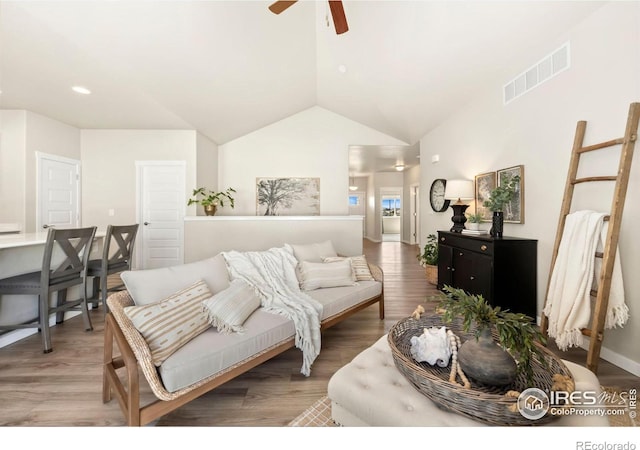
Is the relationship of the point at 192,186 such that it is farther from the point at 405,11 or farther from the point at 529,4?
the point at 529,4

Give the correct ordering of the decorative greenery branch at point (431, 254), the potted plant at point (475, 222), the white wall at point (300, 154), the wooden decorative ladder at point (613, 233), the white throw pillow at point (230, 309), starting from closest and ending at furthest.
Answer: the white throw pillow at point (230, 309), the wooden decorative ladder at point (613, 233), the potted plant at point (475, 222), the decorative greenery branch at point (431, 254), the white wall at point (300, 154)

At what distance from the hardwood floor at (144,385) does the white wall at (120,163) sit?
2973 mm

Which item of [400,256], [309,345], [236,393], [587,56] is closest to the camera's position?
[236,393]

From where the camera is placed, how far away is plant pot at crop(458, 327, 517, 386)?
1056 millimetres

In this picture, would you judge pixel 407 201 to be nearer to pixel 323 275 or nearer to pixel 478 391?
pixel 323 275

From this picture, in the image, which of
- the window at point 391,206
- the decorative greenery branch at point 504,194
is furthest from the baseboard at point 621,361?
the window at point 391,206

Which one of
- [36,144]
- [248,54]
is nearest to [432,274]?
[248,54]

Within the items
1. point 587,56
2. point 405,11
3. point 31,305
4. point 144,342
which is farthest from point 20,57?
point 587,56

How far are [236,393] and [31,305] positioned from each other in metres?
2.25

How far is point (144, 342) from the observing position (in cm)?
124

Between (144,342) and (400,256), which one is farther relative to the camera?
(400,256)

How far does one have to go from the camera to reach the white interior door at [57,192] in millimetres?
Answer: 4094

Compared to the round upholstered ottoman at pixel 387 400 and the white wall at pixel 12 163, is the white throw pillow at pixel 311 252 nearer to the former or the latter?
the round upholstered ottoman at pixel 387 400

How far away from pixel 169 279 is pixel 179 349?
1.58 ft
